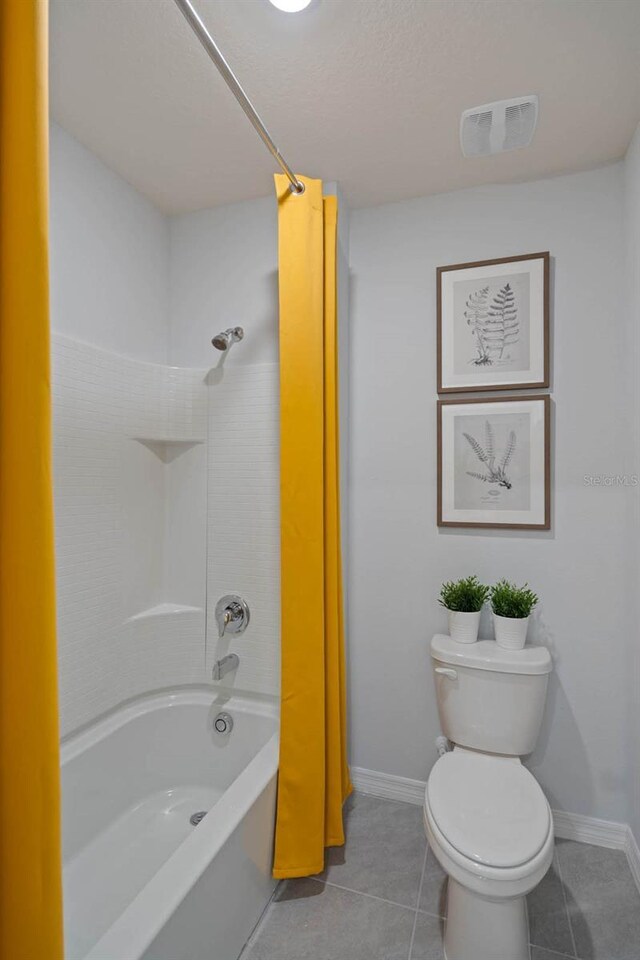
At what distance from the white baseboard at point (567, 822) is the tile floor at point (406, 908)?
32 mm

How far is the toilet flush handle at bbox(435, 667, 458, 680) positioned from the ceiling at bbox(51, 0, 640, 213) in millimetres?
Answer: 1883

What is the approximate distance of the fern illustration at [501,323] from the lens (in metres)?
1.96

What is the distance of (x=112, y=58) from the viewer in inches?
56.0

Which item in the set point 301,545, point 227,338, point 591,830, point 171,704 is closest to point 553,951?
point 591,830

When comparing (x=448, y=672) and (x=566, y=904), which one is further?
(x=448, y=672)

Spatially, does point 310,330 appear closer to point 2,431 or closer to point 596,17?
point 596,17

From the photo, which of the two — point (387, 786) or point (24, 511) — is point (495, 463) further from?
point (24, 511)

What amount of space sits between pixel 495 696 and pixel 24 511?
67.4 inches

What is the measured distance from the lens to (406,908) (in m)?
1.60

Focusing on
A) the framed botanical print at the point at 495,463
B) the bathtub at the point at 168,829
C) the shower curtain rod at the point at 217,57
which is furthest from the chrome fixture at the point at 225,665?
the shower curtain rod at the point at 217,57

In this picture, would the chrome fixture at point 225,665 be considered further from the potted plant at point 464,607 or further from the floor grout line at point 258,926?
the potted plant at point 464,607

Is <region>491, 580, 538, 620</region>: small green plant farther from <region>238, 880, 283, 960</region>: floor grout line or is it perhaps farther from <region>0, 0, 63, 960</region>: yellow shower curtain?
<region>0, 0, 63, 960</region>: yellow shower curtain

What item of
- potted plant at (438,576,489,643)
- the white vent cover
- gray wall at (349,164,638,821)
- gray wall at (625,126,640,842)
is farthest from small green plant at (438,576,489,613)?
the white vent cover

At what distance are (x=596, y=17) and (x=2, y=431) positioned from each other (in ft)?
5.62
